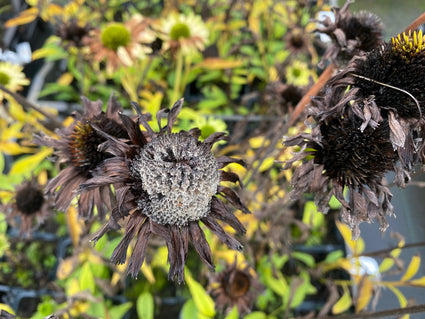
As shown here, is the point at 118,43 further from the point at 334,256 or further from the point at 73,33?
the point at 334,256

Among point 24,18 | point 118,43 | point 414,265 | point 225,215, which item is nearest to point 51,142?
point 225,215

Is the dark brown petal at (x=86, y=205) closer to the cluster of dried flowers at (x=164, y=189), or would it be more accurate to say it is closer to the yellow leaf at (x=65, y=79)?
the cluster of dried flowers at (x=164, y=189)

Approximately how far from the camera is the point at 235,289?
0.65 metres

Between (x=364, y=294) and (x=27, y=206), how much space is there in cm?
75

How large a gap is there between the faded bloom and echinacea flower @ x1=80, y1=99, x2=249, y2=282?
9.6 inches

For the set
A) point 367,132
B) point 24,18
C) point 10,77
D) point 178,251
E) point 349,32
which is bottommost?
point 178,251

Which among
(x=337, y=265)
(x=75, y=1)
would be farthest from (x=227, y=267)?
(x=75, y=1)

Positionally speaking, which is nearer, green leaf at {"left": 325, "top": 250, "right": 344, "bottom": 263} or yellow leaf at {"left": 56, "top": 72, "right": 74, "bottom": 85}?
green leaf at {"left": 325, "top": 250, "right": 344, "bottom": 263}

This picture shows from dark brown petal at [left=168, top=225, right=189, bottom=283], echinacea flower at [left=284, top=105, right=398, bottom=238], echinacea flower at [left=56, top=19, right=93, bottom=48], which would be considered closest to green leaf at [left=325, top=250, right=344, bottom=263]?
echinacea flower at [left=284, top=105, right=398, bottom=238]

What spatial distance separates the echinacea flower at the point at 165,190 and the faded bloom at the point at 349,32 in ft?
0.80

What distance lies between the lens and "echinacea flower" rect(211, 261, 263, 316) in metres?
0.65

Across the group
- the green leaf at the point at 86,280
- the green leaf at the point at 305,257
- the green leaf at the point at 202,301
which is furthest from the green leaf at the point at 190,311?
the green leaf at the point at 305,257

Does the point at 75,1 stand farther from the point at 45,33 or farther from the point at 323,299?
the point at 323,299

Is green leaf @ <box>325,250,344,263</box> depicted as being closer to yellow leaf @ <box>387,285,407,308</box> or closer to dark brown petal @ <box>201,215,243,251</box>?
yellow leaf @ <box>387,285,407,308</box>
